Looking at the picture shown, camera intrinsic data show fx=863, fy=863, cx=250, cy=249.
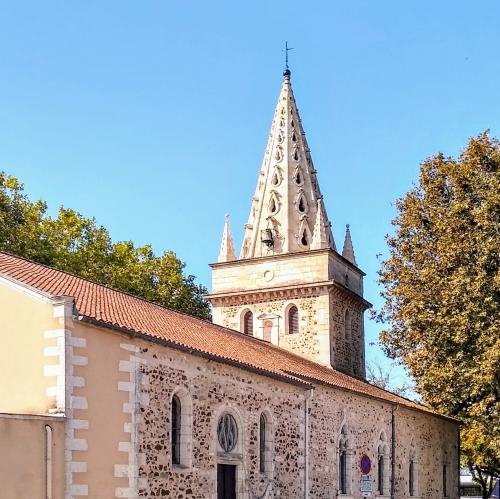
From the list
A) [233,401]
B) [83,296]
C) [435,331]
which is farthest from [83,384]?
[435,331]

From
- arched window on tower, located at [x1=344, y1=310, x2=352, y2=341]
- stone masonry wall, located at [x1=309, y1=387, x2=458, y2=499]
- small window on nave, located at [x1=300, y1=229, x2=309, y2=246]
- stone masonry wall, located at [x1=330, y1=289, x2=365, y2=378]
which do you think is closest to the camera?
stone masonry wall, located at [x1=309, y1=387, x2=458, y2=499]

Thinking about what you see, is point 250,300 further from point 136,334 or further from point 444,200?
point 136,334

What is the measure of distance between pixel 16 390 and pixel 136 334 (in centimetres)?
244

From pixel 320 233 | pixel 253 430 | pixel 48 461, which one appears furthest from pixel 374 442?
pixel 48 461

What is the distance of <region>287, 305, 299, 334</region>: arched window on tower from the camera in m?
34.8

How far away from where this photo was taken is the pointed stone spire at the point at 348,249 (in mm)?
38844

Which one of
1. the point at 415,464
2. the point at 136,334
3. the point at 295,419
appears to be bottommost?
the point at 415,464

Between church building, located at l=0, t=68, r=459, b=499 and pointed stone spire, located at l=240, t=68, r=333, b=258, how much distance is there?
10 cm

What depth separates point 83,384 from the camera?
1569 cm

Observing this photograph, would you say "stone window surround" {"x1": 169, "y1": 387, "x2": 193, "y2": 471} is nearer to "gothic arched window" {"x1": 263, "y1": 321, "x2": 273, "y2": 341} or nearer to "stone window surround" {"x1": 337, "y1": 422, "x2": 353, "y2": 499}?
"stone window surround" {"x1": 337, "y1": 422, "x2": 353, "y2": 499}

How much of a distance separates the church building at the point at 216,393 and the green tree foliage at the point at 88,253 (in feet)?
16.7

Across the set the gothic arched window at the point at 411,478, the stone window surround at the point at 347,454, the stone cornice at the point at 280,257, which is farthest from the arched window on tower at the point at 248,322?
the stone window surround at the point at 347,454

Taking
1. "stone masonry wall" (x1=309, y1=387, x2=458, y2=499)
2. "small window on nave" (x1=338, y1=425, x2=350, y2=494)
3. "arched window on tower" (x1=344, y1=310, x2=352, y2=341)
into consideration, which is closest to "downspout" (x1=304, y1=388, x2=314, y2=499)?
"stone masonry wall" (x1=309, y1=387, x2=458, y2=499)

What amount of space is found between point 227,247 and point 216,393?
18371 millimetres
